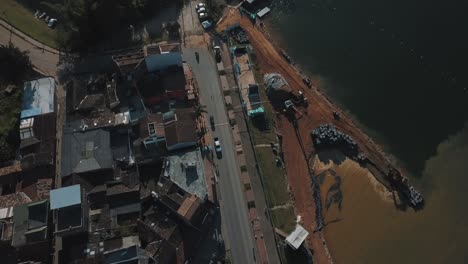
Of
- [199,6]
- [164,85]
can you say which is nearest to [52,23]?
[164,85]

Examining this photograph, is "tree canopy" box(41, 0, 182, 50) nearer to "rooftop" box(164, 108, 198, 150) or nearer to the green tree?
the green tree

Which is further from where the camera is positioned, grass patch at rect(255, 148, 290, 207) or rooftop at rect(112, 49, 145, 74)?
rooftop at rect(112, 49, 145, 74)

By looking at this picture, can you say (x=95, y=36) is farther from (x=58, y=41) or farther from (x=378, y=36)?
(x=378, y=36)

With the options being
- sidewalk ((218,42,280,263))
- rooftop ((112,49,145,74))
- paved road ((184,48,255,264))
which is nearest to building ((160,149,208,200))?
paved road ((184,48,255,264))

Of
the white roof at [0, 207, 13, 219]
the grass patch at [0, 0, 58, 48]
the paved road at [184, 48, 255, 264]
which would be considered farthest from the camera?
the grass patch at [0, 0, 58, 48]

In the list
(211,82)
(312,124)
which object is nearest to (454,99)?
(312,124)

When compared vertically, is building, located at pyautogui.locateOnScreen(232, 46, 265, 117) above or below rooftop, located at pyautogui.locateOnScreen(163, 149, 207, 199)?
above

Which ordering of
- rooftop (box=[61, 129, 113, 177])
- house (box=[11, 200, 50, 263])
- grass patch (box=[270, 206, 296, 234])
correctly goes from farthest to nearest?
1. grass patch (box=[270, 206, 296, 234])
2. rooftop (box=[61, 129, 113, 177])
3. house (box=[11, 200, 50, 263])
